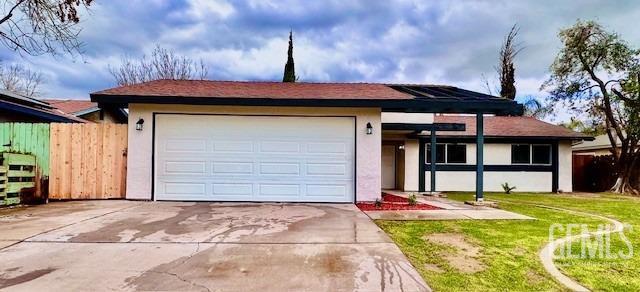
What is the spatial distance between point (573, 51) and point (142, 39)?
2139 cm

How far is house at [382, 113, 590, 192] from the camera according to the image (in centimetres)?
1532

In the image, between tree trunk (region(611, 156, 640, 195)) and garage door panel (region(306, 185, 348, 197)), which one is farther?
tree trunk (region(611, 156, 640, 195))

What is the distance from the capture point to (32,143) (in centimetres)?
897

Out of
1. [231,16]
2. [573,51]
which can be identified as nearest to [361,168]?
[231,16]

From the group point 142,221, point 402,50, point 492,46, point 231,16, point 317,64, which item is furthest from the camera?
point 492,46

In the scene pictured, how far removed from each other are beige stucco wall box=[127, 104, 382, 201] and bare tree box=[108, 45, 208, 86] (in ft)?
54.4

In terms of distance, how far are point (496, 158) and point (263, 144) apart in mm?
10604

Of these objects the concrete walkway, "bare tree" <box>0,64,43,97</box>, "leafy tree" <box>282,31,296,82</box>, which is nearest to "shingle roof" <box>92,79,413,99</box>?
the concrete walkway

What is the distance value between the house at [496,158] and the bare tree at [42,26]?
1089 cm

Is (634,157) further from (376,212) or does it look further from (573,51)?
(376,212)

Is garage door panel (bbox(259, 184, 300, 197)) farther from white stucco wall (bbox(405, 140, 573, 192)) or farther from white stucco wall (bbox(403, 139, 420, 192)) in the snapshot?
white stucco wall (bbox(405, 140, 573, 192))

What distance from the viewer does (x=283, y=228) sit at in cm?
606

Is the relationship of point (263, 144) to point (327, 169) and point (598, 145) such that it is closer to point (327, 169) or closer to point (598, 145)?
point (327, 169)

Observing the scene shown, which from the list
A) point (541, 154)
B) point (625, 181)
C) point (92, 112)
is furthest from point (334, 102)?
point (625, 181)
